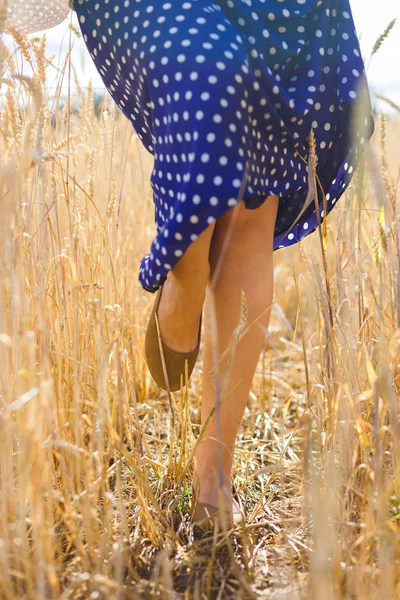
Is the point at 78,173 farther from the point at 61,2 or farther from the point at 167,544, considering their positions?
the point at 167,544

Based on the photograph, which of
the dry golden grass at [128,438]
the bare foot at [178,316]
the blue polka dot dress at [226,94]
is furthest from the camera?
the bare foot at [178,316]

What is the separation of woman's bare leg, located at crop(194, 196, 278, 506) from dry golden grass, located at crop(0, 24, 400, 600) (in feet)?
0.16

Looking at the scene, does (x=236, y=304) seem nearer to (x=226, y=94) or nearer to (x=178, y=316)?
(x=178, y=316)

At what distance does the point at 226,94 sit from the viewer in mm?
843

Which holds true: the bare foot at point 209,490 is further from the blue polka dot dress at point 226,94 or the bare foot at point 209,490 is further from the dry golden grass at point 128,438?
the blue polka dot dress at point 226,94

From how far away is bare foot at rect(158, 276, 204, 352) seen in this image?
107 centimetres

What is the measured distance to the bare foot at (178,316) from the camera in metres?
1.07

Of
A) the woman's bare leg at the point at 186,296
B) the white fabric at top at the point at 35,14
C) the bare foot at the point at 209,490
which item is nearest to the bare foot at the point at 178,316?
the woman's bare leg at the point at 186,296

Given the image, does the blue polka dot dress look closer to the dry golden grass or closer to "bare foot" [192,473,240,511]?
the dry golden grass

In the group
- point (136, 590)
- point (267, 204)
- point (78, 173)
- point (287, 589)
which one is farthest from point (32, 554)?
point (78, 173)

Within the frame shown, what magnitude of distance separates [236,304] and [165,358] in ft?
0.80

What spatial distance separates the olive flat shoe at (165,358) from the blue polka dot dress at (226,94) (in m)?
0.15

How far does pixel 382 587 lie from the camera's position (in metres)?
0.67

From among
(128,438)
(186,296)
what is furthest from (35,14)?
(128,438)
